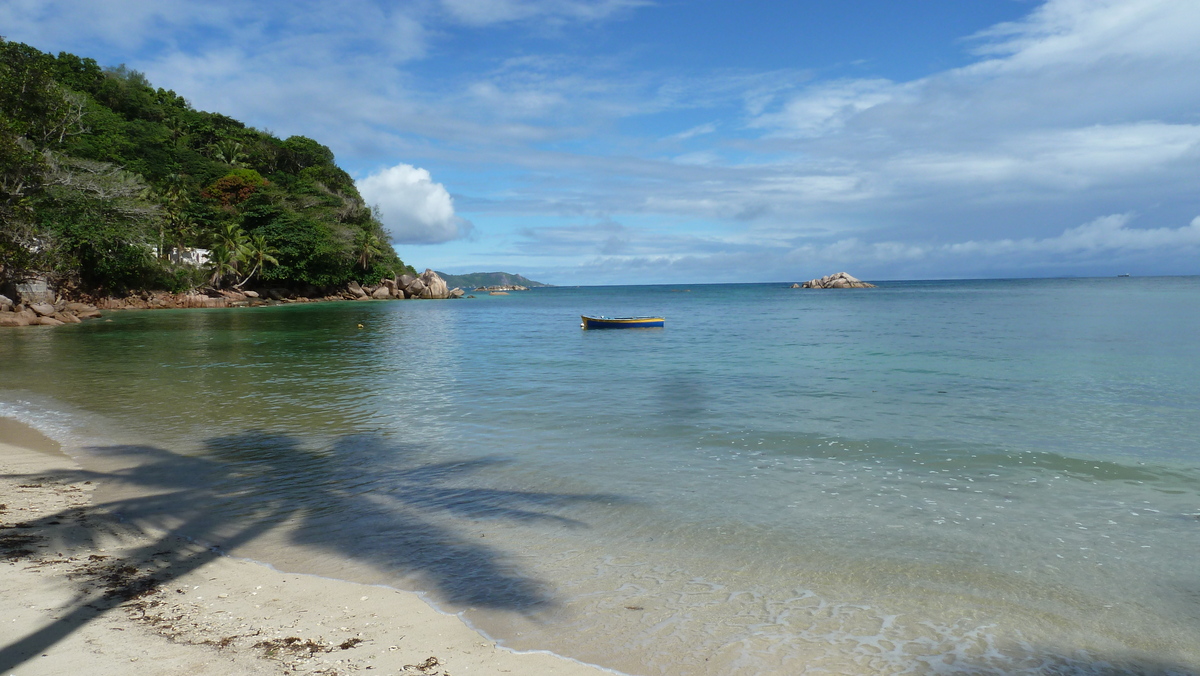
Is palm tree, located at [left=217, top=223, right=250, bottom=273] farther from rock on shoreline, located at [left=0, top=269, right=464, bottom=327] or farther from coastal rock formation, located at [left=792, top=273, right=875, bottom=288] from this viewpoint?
coastal rock formation, located at [left=792, top=273, right=875, bottom=288]

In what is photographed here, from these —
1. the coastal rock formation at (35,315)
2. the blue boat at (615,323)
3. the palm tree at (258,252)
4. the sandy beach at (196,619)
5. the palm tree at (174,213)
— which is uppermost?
the palm tree at (174,213)

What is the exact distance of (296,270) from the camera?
6550 centimetres

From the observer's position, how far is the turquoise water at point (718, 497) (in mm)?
4648

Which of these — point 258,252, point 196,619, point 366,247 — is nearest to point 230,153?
point 366,247

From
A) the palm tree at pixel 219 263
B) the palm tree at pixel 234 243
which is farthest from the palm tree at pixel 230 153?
the palm tree at pixel 219 263

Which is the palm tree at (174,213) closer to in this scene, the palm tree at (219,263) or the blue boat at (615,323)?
the palm tree at (219,263)

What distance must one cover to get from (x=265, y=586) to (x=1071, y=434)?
11.9 metres

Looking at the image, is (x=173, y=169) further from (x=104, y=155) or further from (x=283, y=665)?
(x=283, y=665)

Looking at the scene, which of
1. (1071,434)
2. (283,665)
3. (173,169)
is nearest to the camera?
(283,665)

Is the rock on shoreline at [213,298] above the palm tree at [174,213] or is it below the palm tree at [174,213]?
below

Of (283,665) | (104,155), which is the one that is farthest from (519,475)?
(104,155)

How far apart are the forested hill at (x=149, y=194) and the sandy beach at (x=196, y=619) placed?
89.8 feet

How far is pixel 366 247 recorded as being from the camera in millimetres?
73812

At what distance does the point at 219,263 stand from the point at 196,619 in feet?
209
